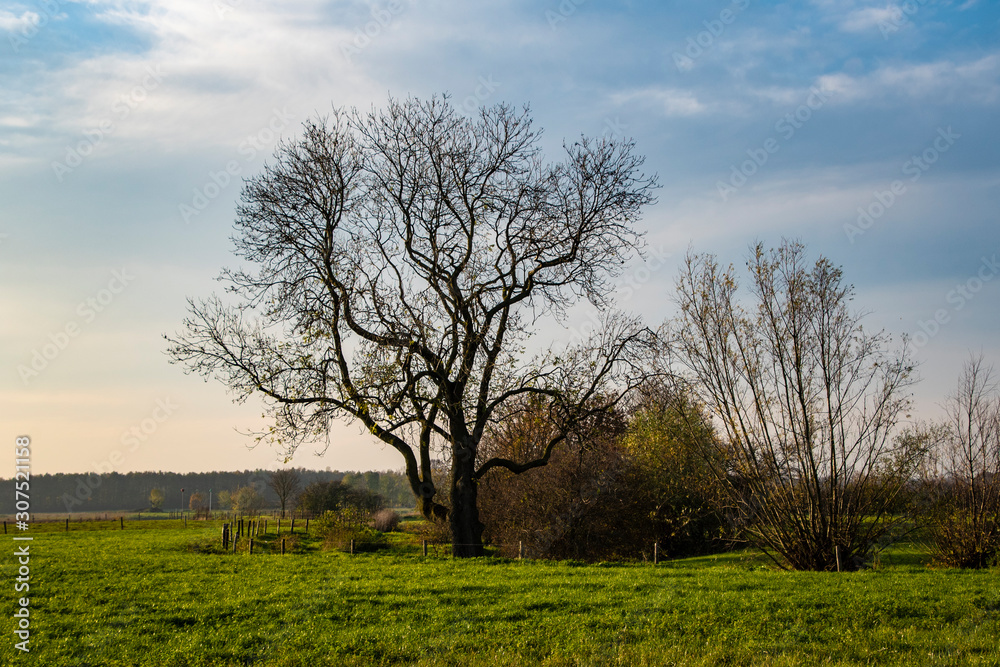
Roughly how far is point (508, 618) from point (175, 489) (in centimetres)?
17060

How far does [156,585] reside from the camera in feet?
50.9

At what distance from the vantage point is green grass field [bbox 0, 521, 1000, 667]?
29.9ft

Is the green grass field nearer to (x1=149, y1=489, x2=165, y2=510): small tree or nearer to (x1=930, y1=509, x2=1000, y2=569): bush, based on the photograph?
(x1=930, y1=509, x2=1000, y2=569): bush

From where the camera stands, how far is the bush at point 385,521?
48.4 metres

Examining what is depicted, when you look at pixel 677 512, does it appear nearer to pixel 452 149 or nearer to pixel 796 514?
pixel 796 514

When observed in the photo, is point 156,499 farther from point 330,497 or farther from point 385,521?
point 385,521

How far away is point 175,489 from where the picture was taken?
159750 mm

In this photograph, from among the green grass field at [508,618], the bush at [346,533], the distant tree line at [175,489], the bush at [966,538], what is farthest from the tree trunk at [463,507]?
the distant tree line at [175,489]

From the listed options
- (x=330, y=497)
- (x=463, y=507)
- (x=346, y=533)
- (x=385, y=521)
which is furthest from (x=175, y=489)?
(x=463, y=507)

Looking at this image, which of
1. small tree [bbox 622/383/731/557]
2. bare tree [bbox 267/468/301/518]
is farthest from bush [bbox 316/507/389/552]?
bare tree [bbox 267/468/301/518]

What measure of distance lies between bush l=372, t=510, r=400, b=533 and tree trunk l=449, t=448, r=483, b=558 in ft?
88.3

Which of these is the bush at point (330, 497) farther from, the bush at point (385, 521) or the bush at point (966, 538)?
the bush at point (966, 538)

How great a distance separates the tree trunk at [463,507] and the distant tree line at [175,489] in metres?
78.6

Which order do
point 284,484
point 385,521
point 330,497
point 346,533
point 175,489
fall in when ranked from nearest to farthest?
point 346,533 < point 385,521 < point 330,497 < point 284,484 < point 175,489
